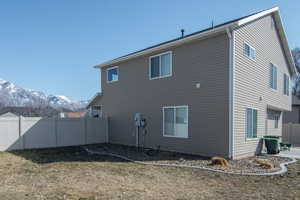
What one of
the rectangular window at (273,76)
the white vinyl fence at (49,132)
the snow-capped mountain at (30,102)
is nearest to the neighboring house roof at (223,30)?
the rectangular window at (273,76)

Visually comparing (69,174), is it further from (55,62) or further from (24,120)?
(55,62)

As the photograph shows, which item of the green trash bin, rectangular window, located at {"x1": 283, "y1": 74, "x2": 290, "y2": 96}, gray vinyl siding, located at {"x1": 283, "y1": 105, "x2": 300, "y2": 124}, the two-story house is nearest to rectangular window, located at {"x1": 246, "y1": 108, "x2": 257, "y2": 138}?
the two-story house

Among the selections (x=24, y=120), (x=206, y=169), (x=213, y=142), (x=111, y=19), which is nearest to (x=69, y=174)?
(x=206, y=169)

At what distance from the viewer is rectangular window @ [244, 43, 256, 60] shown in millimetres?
9257

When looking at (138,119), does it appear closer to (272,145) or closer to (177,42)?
(177,42)

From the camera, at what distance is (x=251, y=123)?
964 centimetres

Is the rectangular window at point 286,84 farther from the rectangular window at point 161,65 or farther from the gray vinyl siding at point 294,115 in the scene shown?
the gray vinyl siding at point 294,115

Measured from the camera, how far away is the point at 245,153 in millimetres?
9047

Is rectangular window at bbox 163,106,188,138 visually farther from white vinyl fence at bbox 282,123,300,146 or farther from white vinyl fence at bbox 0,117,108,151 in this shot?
white vinyl fence at bbox 282,123,300,146

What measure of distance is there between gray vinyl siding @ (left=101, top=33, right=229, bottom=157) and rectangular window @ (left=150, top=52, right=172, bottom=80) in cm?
26

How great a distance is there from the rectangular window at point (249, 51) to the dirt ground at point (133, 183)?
15.4 feet

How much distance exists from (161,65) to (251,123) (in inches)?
194

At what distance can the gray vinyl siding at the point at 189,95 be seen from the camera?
855 cm

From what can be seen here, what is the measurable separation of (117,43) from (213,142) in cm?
1115
